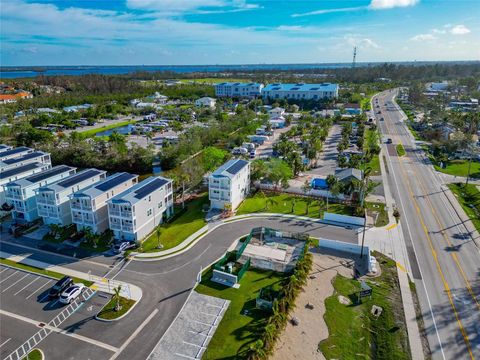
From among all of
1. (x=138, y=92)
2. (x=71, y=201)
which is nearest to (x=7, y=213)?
(x=71, y=201)

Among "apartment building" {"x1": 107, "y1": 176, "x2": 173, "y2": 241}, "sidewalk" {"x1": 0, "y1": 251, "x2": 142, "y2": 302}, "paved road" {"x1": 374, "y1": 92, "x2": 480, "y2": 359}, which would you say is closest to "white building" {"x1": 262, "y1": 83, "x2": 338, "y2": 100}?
"paved road" {"x1": 374, "y1": 92, "x2": 480, "y2": 359}

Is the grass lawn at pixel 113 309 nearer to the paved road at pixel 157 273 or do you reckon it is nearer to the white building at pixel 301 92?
the paved road at pixel 157 273

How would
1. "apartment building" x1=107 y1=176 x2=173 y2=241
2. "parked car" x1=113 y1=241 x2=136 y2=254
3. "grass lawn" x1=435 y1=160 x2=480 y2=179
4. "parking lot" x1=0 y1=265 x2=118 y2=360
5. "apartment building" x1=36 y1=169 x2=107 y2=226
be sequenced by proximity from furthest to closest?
"grass lawn" x1=435 y1=160 x2=480 y2=179
"apartment building" x1=36 y1=169 x2=107 y2=226
"apartment building" x1=107 y1=176 x2=173 y2=241
"parked car" x1=113 y1=241 x2=136 y2=254
"parking lot" x1=0 y1=265 x2=118 y2=360

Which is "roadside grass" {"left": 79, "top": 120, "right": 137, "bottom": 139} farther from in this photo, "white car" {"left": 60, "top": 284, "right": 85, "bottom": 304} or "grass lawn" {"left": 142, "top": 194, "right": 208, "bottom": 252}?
"white car" {"left": 60, "top": 284, "right": 85, "bottom": 304}

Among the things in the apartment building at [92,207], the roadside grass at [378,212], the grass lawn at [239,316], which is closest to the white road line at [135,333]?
the grass lawn at [239,316]

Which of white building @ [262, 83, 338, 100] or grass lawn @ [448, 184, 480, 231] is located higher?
white building @ [262, 83, 338, 100]

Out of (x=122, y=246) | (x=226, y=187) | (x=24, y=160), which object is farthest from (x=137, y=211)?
(x=24, y=160)

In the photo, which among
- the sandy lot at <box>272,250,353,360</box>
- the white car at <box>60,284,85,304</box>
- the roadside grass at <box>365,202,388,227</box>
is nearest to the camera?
the sandy lot at <box>272,250,353,360</box>

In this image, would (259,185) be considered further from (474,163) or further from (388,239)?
(474,163)
